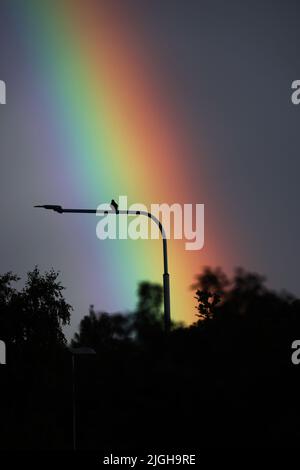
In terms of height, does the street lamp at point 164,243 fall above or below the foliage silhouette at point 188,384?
above

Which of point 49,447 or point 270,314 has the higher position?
point 270,314

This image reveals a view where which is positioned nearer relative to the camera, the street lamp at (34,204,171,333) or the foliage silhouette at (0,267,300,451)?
the foliage silhouette at (0,267,300,451)

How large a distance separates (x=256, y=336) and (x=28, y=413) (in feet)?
A: 47.6

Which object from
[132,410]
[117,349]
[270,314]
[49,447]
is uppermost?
[270,314]

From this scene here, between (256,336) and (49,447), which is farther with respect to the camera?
(49,447)

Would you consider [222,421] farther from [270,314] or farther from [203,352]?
[270,314]

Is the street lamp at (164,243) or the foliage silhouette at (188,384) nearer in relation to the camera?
the foliage silhouette at (188,384)

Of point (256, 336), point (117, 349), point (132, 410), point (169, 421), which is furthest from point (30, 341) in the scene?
point (256, 336)

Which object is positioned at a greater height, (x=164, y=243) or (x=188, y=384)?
(x=164, y=243)

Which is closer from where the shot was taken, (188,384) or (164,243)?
(188,384)

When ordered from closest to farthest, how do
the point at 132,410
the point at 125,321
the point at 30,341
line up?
the point at 132,410
the point at 125,321
the point at 30,341

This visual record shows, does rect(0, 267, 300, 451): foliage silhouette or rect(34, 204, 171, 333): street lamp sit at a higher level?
rect(34, 204, 171, 333): street lamp

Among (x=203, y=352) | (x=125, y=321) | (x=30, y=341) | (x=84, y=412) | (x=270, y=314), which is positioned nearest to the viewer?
(x=270, y=314)

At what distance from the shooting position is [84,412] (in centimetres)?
2525
